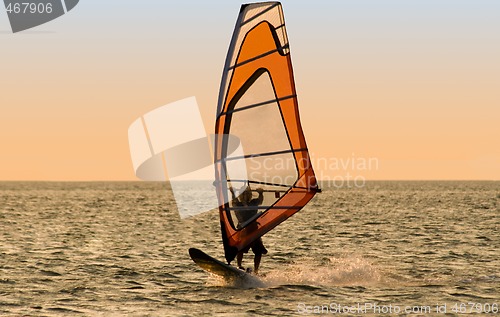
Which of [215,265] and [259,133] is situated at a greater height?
[259,133]

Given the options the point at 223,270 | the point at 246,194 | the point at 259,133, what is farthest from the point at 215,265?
the point at 259,133

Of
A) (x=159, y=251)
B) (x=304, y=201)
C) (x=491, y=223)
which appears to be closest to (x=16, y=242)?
(x=159, y=251)

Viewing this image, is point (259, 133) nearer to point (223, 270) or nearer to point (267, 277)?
point (223, 270)

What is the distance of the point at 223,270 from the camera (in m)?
16.6

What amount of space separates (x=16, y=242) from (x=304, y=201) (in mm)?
16790

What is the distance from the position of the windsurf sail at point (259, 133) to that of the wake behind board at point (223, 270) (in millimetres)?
330

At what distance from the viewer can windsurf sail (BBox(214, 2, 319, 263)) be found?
15930mm

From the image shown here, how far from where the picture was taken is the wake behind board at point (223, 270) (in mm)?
16422

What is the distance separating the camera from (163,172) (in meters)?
18.8

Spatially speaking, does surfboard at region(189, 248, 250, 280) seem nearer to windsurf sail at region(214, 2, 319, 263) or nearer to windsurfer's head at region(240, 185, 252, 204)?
windsurf sail at region(214, 2, 319, 263)

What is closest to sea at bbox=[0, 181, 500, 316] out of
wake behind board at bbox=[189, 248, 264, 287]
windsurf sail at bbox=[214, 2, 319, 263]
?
wake behind board at bbox=[189, 248, 264, 287]

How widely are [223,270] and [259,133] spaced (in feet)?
9.83

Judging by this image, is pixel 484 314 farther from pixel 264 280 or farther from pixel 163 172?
pixel 163 172

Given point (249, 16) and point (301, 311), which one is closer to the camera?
point (301, 311)
